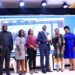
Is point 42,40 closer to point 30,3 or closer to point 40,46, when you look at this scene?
point 40,46

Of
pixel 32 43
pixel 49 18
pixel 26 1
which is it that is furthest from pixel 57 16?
pixel 32 43

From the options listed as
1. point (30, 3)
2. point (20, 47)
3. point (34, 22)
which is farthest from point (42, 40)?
point (30, 3)

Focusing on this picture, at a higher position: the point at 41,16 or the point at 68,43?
the point at 41,16

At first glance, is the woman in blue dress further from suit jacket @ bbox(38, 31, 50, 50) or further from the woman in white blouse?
the woman in white blouse

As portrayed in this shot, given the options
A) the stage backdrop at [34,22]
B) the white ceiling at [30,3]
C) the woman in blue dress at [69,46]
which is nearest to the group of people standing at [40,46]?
the woman in blue dress at [69,46]

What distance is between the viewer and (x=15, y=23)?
7.85m

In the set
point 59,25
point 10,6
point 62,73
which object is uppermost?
point 10,6

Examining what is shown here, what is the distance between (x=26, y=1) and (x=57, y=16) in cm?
124

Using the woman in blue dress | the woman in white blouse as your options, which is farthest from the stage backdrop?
the woman in white blouse

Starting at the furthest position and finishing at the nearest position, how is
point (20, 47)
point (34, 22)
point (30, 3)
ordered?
point (30, 3) < point (34, 22) < point (20, 47)

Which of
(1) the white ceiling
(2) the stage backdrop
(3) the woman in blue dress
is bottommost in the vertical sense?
(3) the woman in blue dress

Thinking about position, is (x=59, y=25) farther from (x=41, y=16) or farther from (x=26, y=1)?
(x=26, y=1)

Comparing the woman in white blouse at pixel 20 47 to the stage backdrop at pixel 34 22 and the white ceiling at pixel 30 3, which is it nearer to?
the stage backdrop at pixel 34 22

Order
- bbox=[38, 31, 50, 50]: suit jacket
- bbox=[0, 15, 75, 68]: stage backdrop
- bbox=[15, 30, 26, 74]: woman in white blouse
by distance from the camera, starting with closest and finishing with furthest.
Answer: bbox=[15, 30, 26, 74]: woman in white blouse, bbox=[38, 31, 50, 50]: suit jacket, bbox=[0, 15, 75, 68]: stage backdrop
